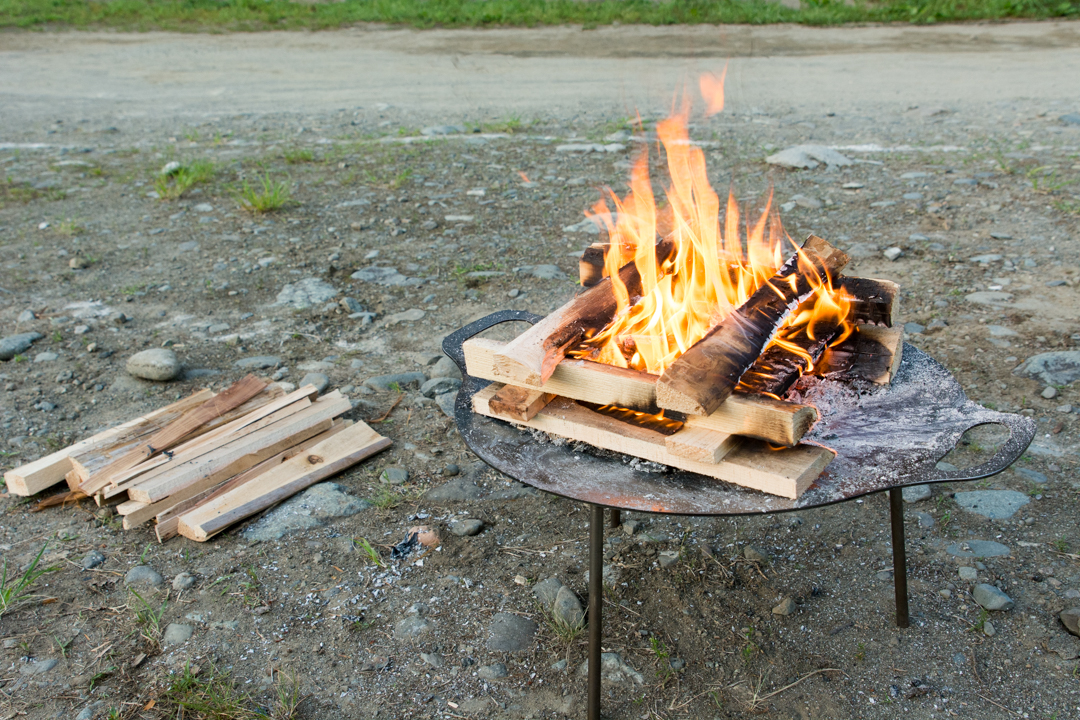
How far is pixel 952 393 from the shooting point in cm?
226

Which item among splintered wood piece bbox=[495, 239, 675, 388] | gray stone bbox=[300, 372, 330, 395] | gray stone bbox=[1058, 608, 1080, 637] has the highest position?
splintered wood piece bbox=[495, 239, 675, 388]

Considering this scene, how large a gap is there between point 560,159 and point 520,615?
16.1 feet

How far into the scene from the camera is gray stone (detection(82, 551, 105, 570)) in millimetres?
2877

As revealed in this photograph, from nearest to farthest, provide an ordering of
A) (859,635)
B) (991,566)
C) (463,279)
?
(859,635)
(991,566)
(463,279)

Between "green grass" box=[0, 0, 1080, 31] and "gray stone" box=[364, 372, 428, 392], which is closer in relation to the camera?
"gray stone" box=[364, 372, 428, 392]

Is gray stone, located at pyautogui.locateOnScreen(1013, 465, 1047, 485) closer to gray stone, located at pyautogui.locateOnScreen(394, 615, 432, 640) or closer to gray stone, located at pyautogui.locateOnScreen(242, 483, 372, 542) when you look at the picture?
gray stone, located at pyautogui.locateOnScreen(394, 615, 432, 640)

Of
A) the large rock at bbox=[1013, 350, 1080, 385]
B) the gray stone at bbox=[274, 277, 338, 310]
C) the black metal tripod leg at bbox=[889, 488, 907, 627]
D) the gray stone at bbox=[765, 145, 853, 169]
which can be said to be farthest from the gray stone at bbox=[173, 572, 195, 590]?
the gray stone at bbox=[765, 145, 853, 169]

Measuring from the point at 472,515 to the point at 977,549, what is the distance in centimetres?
183

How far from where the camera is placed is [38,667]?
2.47m

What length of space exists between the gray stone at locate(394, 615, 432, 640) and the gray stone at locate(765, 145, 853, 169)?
4.98 metres

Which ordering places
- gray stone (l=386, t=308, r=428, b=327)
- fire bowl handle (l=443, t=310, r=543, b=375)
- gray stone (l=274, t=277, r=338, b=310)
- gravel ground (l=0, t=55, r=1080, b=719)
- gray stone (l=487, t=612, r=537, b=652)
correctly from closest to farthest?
gravel ground (l=0, t=55, r=1080, b=719), gray stone (l=487, t=612, r=537, b=652), fire bowl handle (l=443, t=310, r=543, b=375), gray stone (l=386, t=308, r=428, b=327), gray stone (l=274, t=277, r=338, b=310)

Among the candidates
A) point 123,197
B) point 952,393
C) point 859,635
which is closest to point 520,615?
point 859,635

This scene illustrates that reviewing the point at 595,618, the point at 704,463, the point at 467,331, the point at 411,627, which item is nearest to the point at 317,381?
the point at 467,331

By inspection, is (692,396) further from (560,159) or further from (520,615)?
(560,159)
